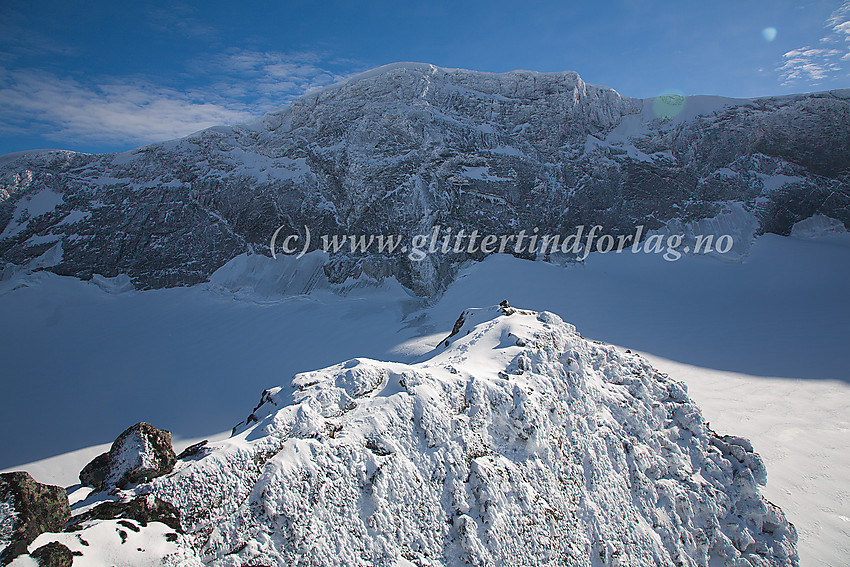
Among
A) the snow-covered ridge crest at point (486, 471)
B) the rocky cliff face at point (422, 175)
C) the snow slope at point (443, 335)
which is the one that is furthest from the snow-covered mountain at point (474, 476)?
the rocky cliff face at point (422, 175)

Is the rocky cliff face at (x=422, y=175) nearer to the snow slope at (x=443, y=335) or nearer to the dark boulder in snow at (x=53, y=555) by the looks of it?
the snow slope at (x=443, y=335)

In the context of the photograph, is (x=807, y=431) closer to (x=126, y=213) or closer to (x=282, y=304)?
(x=282, y=304)

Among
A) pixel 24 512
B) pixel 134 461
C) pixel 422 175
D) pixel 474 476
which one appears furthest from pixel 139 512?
Result: pixel 422 175

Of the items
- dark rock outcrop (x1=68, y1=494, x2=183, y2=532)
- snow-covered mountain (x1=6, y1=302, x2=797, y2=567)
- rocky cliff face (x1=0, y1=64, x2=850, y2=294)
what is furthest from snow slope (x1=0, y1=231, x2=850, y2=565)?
dark rock outcrop (x1=68, y1=494, x2=183, y2=532)

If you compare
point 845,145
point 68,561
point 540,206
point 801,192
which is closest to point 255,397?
point 68,561

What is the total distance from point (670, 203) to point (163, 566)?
19.3m

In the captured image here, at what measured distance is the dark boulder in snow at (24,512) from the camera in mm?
1917

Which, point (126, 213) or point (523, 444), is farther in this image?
point (126, 213)

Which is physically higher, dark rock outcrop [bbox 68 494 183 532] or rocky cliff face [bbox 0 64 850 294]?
rocky cliff face [bbox 0 64 850 294]

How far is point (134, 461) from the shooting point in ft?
8.20

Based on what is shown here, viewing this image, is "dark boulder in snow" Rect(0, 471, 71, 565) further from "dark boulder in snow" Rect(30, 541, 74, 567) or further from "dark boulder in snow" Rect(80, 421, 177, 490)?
"dark boulder in snow" Rect(80, 421, 177, 490)

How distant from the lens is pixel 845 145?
55.0 feet

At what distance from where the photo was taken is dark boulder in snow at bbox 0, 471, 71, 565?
A: 192 centimetres

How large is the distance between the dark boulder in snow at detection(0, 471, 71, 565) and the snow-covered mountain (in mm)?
71
